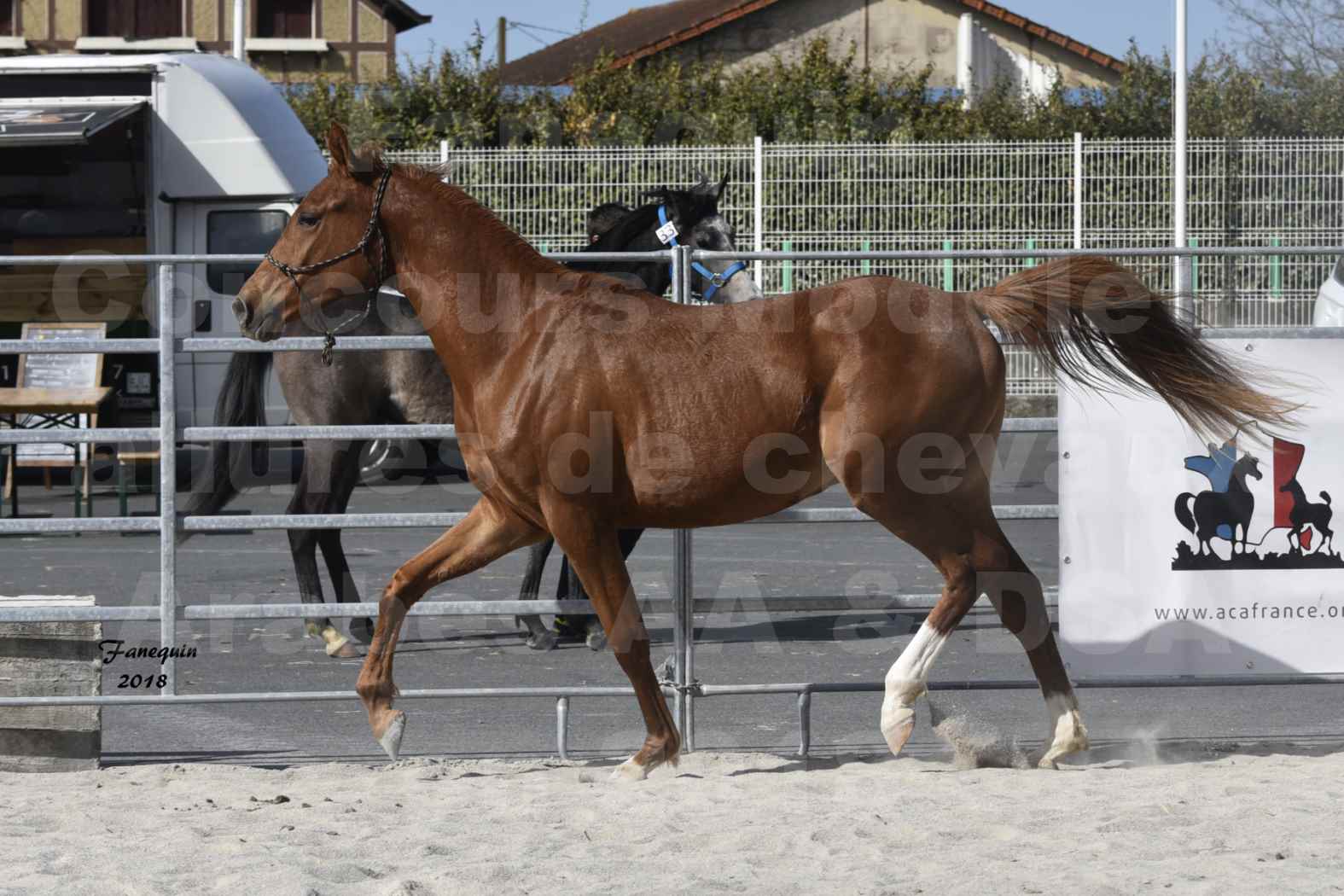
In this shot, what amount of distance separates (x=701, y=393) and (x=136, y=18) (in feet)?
123

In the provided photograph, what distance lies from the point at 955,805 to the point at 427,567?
1.84 m

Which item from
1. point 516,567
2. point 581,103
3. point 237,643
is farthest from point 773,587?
point 581,103

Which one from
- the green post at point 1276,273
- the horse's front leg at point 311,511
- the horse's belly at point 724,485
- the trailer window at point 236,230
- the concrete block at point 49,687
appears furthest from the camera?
the green post at point 1276,273

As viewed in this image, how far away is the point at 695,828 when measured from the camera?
4.64 metres

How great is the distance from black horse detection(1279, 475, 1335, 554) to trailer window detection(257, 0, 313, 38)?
1432 inches

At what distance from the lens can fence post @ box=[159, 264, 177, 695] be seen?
5852 millimetres

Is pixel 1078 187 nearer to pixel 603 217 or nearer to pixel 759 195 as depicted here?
pixel 759 195

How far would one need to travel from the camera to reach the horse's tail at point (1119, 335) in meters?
5.42

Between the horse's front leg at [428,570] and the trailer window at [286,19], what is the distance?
35838mm

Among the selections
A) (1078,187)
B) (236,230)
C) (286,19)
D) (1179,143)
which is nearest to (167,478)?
(236,230)

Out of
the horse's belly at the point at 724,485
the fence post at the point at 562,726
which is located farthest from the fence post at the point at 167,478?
the horse's belly at the point at 724,485

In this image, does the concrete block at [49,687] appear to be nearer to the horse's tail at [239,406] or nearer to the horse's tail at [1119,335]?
the horse's tail at [239,406]

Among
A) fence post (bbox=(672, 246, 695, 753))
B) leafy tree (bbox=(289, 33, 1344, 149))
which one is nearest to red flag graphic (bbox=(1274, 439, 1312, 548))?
fence post (bbox=(672, 246, 695, 753))

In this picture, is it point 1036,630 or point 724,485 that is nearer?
point 724,485
